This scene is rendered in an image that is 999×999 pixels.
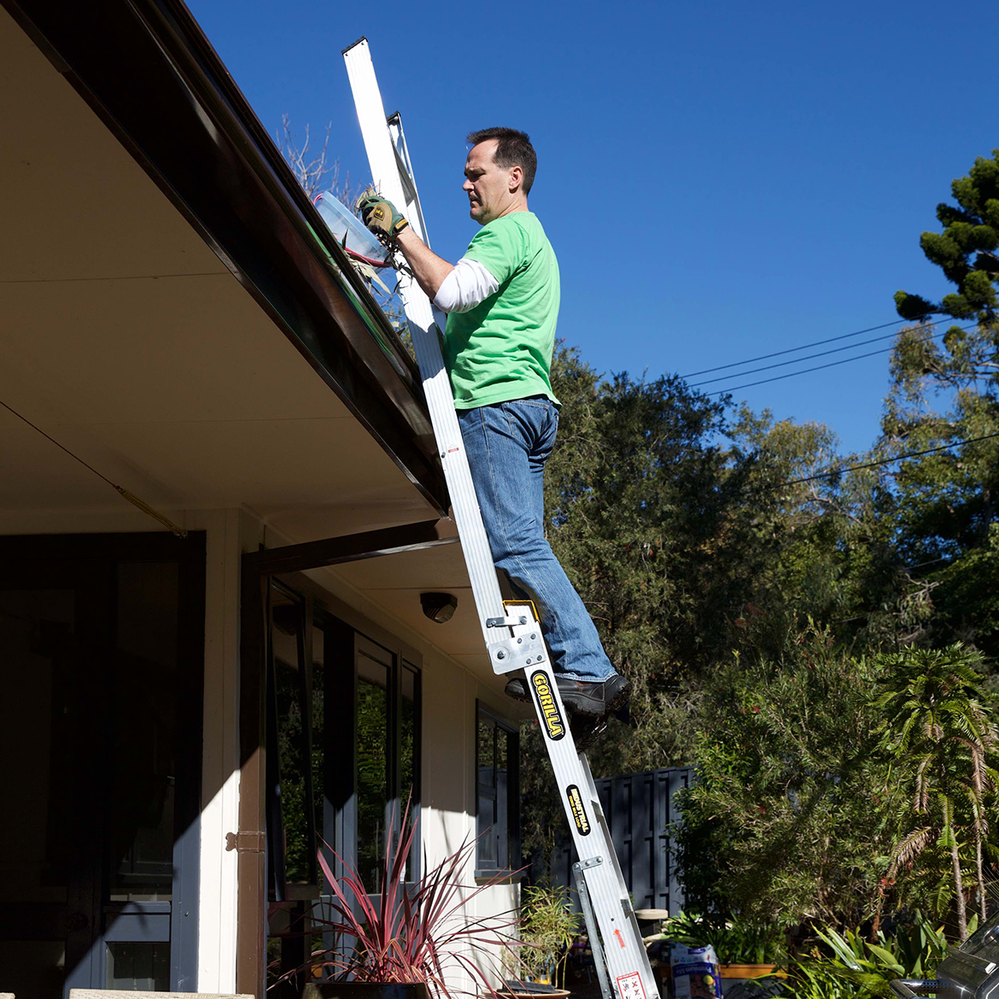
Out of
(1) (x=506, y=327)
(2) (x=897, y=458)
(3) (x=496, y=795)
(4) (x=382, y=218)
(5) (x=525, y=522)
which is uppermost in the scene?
(2) (x=897, y=458)

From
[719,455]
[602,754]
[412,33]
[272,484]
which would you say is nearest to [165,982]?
[272,484]

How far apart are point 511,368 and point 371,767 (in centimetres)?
344

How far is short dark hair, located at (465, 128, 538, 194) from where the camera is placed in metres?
2.90

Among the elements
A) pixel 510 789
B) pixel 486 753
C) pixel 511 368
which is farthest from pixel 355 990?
pixel 510 789

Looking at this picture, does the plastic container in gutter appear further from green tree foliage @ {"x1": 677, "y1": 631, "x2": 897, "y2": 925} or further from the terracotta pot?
green tree foliage @ {"x1": 677, "y1": 631, "x2": 897, "y2": 925}

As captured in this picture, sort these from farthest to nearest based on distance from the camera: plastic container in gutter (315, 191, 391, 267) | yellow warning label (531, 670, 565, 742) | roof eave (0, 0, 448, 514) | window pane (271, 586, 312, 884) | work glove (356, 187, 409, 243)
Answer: window pane (271, 586, 312, 884), plastic container in gutter (315, 191, 391, 267), work glove (356, 187, 409, 243), yellow warning label (531, 670, 565, 742), roof eave (0, 0, 448, 514)

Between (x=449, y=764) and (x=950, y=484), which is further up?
(x=950, y=484)

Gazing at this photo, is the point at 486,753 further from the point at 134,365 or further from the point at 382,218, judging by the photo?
the point at 382,218

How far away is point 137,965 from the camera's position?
369 centimetres

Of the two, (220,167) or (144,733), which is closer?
(220,167)

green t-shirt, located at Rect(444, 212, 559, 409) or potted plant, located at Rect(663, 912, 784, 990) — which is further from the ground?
green t-shirt, located at Rect(444, 212, 559, 409)

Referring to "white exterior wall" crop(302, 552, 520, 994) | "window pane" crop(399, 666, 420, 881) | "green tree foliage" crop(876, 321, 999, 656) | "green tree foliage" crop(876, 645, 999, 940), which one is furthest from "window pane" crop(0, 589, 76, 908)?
"green tree foliage" crop(876, 321, 999, 656)

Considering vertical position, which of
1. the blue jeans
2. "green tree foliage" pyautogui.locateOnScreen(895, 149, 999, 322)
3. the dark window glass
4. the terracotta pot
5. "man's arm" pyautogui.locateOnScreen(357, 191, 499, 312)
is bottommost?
the terracotta pot

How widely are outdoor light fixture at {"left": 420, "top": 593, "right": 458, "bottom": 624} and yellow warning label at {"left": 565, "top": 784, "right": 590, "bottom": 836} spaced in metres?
3.22
